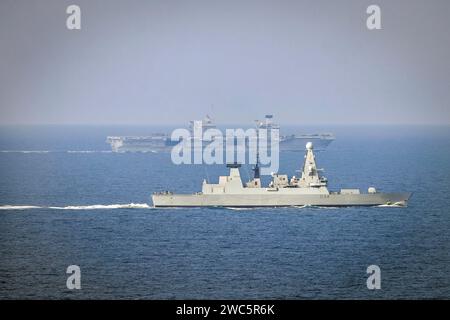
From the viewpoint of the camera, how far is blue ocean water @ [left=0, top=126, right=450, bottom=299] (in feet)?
148

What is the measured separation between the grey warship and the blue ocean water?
25.2 inches

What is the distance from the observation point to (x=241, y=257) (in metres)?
52.4

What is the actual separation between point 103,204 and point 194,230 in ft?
48.9

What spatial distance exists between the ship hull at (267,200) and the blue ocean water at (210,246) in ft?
1.79

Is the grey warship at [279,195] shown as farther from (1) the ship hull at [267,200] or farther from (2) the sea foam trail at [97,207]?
(2) the sea foam trail at [97,207]

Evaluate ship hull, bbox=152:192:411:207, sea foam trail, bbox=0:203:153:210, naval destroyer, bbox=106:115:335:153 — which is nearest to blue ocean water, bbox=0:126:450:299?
sea foam trail, bbox=0:203:153:210

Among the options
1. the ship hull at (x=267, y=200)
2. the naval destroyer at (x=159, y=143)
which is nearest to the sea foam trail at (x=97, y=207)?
the ship hull at (x=267, y=200)

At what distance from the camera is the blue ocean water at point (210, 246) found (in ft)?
148
